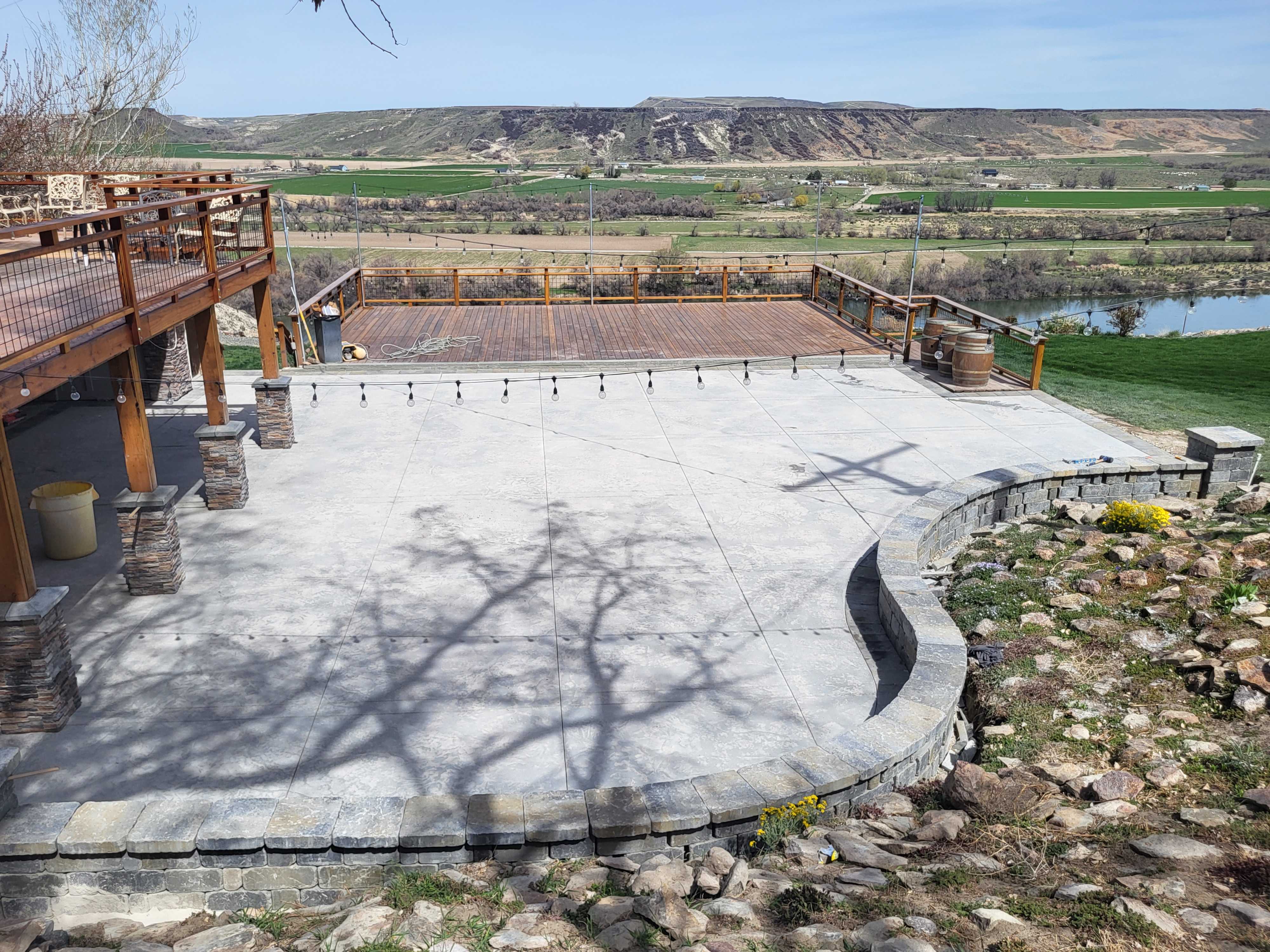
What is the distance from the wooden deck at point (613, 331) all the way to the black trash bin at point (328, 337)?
2.39 feet

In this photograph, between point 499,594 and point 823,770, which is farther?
point 499,594

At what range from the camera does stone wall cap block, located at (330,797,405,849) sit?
15.6ft

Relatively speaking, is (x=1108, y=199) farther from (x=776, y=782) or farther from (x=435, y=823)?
(x=435, y=823)

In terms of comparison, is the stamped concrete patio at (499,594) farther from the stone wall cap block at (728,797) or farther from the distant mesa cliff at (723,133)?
the distant mesa cliff at (723,133)

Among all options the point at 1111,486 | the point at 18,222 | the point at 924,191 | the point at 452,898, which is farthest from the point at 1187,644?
the point at 924,191

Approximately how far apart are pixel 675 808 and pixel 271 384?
352 inches

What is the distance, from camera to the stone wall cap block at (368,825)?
15.6 ft

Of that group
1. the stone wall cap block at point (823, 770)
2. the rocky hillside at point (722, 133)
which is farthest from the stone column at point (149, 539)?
the rocky hillside at point (722, 133)

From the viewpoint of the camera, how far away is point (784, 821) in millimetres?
4965

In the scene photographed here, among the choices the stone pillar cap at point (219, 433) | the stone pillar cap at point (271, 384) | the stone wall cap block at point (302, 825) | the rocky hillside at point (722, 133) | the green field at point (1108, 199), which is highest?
the rocky hillside at point (722, 133)

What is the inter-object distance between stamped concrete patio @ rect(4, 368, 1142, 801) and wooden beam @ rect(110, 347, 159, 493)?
1.07 metres

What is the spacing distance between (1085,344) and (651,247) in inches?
1175

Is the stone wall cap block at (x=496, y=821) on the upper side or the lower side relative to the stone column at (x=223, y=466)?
lower

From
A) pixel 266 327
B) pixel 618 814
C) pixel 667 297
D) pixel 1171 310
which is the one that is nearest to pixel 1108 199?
pixel 1171 310
